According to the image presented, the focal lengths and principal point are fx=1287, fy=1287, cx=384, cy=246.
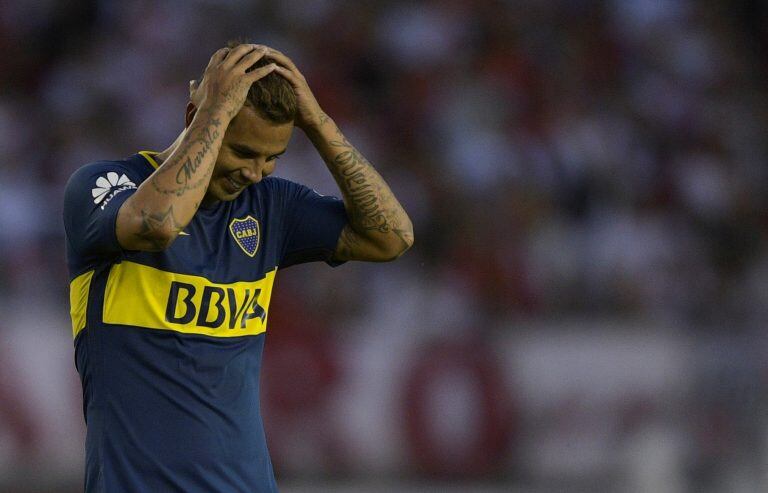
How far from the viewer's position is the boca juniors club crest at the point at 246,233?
362 centimetres

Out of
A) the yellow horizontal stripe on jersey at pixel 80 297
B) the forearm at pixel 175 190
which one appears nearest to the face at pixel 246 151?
the forearm at pixel 175 190

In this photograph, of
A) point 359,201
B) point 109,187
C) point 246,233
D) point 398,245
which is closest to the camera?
point 109,187

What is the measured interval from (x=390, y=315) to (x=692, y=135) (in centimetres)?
350

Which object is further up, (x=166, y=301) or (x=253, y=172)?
(x=253, y=172)

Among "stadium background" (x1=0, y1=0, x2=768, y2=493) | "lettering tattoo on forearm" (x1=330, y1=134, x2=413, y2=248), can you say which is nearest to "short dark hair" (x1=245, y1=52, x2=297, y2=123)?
"lettering tattoo on forearm" (x1=330, y1=134, x2=413, y2=248)

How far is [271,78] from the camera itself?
11.3ft

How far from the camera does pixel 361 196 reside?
381 centimetres

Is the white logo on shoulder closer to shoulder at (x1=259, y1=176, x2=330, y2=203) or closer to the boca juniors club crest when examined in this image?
the boca juniors club crest

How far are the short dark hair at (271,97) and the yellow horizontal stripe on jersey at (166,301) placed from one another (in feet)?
1.58

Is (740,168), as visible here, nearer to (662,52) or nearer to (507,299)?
(662,52)

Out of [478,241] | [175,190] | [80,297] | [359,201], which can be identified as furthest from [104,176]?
[478,241]

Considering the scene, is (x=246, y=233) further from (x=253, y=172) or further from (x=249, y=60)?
(x=249, y=60)

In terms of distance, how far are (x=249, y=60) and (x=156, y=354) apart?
0.81m

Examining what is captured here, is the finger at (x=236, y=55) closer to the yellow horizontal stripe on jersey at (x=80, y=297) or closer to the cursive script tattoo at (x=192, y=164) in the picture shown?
the cursive script tattoo at (x=192, y=164)
